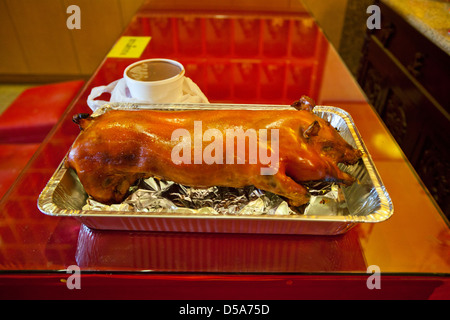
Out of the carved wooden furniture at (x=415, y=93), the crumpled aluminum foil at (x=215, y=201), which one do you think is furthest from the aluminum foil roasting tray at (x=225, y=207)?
the carved wooden furniture at (x=415, y=93)

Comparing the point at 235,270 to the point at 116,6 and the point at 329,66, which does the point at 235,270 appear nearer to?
the point at 329,66

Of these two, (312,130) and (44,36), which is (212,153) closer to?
(312,130)

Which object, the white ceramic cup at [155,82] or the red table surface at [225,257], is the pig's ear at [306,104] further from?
the white ceramic cup at [155,82]

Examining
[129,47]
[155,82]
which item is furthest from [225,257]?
[129,47]

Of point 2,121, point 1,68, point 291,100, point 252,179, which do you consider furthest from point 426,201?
point 1,68

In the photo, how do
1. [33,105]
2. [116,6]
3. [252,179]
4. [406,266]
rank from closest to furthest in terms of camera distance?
1. [406,266]
2. [252,179]
3. [33,105]
4. [116,6]

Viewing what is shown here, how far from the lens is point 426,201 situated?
91 centimetres

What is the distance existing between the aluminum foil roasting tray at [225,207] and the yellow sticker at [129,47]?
2.84ft

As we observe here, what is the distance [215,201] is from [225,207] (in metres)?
0.03

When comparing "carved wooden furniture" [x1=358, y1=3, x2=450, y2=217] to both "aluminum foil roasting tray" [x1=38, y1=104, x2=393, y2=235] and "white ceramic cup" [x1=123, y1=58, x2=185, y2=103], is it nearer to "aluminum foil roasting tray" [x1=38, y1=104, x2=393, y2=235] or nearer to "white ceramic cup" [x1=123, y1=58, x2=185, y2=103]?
"aluminum foil roasting tray" [x1=38, y1=104, x2=393, y2=235]

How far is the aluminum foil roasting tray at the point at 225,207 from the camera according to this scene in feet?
2.52

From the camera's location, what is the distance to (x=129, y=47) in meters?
1.67
